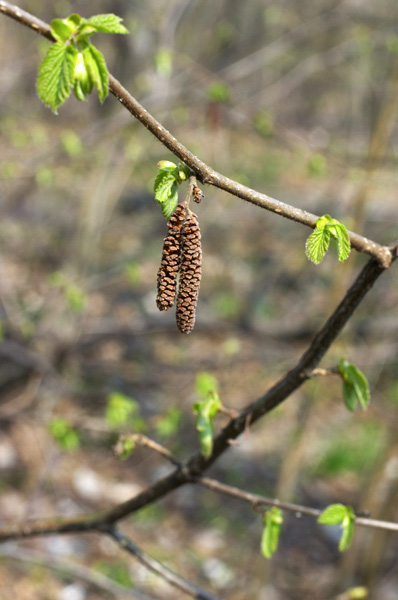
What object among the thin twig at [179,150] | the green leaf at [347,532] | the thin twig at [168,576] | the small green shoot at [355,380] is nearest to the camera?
the thin twig at [179,150]

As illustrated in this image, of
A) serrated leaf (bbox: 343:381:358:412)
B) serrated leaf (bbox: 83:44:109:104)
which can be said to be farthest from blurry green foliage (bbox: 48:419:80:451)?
serrated leaf (bbox: 83:44:109:104)

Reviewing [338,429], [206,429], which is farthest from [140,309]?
[206,429]

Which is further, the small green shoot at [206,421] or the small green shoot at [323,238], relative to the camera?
the small green shoot at [206,421]

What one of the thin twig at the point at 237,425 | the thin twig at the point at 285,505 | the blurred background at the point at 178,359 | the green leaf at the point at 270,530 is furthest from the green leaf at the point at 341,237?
the blurred background at the point at 178,359

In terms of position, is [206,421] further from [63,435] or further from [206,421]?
[63,435]

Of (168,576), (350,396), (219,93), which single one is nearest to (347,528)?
(350,396)

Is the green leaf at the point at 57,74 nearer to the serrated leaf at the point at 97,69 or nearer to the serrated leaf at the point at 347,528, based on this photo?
the serrated leaf at the point at 97,69

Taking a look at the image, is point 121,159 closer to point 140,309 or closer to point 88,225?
point 88,225
